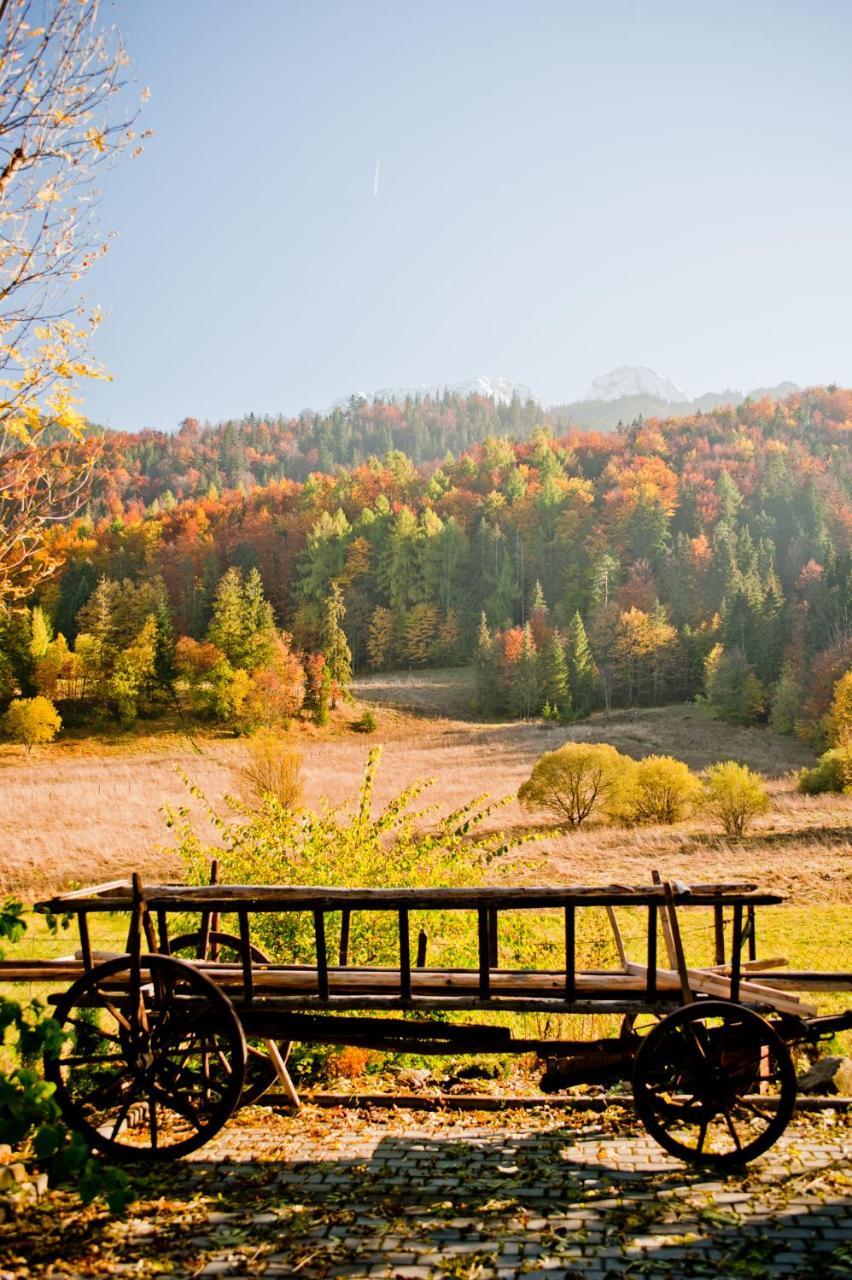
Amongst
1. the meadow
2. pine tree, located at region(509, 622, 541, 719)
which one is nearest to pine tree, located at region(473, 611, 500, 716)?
pine tree, located at region(509, 622, 541, 719)

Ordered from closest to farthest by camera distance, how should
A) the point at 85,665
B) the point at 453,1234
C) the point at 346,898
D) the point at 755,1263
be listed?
the point at 755,1263, the point at 453,1234, the point at 346,898, the point at 85,665

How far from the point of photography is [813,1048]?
9.76m

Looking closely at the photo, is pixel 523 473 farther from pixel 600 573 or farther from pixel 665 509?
pixel 600 573

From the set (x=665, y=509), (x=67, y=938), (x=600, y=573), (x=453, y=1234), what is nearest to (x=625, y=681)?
(x=600, y=573)

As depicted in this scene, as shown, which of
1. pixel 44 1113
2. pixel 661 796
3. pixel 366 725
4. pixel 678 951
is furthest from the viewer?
pixel 366 725

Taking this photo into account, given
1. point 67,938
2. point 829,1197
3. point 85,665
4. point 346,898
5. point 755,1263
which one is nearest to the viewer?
point 755,1263

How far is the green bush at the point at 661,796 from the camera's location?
37.2 m

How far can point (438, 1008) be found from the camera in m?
6.30

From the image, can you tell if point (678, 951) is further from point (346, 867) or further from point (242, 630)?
point (242, 630)

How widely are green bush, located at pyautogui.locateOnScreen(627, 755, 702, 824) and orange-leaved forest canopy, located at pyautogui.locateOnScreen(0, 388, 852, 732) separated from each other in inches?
1396

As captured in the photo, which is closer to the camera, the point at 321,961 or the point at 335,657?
the point at 321,961

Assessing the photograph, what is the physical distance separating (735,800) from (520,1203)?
104 feet

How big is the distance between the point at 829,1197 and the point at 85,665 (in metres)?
70.5

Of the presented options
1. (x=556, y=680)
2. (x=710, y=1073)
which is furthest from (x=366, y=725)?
(x=710, y=1073)
